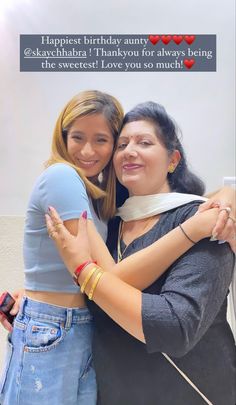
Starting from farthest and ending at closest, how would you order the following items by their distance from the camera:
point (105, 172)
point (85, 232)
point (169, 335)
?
point (105, 172), point (85, 232), point (169, 335)

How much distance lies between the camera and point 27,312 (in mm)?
988

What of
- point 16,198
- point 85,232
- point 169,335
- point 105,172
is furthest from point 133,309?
point 16,198

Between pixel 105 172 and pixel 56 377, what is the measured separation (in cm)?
59

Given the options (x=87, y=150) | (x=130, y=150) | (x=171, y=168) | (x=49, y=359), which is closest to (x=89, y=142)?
(x=87, y=150)

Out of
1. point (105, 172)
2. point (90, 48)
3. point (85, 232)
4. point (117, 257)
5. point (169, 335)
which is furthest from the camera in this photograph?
point (90, 48)

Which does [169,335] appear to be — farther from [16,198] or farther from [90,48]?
[90,48]

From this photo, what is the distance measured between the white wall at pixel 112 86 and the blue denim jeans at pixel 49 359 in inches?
29.3

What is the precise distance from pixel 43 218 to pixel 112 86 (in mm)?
853

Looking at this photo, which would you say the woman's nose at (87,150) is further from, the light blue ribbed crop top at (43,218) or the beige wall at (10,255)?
the beige wall at (10,255)

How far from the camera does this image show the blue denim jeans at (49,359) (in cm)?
A: 94

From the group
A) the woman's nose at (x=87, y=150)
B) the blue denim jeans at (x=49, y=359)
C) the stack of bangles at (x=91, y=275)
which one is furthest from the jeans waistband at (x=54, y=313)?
the woman's nose at (x=87, y=150)

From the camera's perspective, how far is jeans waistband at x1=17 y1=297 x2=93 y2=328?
3.16 feet

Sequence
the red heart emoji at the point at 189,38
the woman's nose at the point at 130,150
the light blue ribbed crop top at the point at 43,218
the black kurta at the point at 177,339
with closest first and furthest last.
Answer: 1. the black kurta at the point at 177,339
2. the light blue ribbed crop top at the point at 43,218
3. the woman's nose at the point at 130,150
4. the red heart emoji at the point at 189,38

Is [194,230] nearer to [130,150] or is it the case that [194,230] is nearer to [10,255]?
[130,150]
